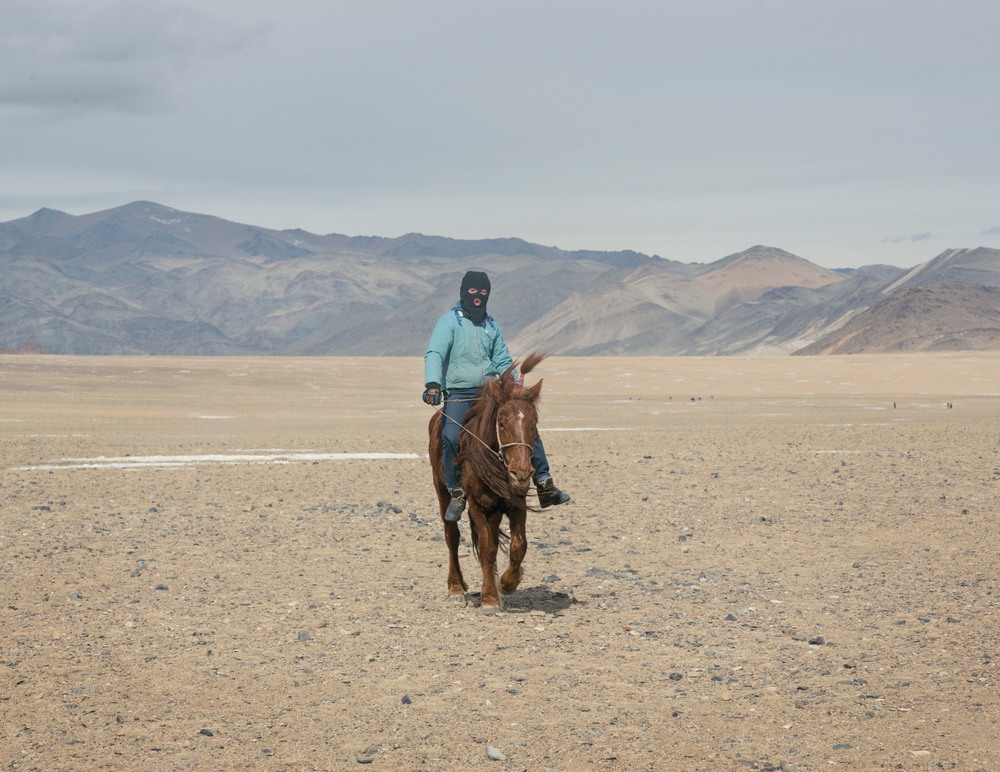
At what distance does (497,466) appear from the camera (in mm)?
8930

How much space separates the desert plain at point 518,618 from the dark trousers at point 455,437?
1133 mm

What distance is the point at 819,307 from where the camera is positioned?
19625 cm

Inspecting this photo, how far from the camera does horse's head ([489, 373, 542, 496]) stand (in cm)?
852

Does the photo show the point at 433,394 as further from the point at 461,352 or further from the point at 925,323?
the point at 925,323

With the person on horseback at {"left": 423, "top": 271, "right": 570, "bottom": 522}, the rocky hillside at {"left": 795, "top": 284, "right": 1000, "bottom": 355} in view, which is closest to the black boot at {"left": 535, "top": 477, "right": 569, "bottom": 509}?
the person on horseback at {"left": 423, "top": 271, "right": 570, "bottom": 522}

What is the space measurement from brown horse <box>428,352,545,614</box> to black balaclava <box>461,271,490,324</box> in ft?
2.24

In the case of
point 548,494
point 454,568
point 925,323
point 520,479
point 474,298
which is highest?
point 925,323

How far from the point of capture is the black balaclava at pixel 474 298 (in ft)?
31.6

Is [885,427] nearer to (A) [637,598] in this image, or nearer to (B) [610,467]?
(B) [610,467]

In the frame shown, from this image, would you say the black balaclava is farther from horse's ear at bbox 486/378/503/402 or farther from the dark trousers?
horse's ear at bbox 486/378/503/402

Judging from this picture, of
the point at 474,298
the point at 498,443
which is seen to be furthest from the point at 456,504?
the point at 474,298

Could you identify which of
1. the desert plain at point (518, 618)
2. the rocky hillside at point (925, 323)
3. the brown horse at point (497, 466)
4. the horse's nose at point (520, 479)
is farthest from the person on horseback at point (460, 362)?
the rocky hillside at point (925, 323)

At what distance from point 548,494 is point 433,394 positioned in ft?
4.18

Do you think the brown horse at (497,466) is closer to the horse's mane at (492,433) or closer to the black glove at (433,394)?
the horse's mane at (492,433)
